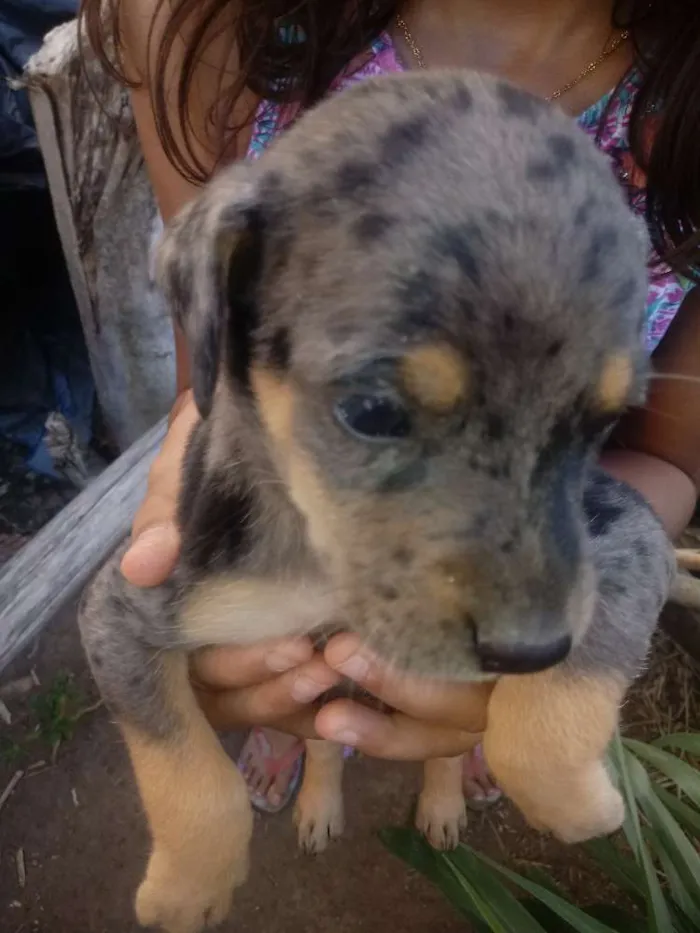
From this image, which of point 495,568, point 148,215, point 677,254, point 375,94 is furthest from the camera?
point 148,215

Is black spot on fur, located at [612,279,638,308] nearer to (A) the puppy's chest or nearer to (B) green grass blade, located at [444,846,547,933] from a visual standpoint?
(A) the puppy's chest

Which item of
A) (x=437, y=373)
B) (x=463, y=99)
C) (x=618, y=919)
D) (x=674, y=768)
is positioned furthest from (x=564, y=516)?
(x=618, y=919)

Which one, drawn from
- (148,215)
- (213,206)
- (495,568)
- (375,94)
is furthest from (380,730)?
(148,215)

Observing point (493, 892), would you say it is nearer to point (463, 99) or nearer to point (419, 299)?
point (419, 299)

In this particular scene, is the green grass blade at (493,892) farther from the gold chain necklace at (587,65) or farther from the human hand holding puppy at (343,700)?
the gold chain necklace at (587,65)

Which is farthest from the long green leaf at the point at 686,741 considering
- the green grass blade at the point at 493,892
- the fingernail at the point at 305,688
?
the fingernail at the point at 305,688

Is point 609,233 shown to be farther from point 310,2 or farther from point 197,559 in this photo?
point 310,2
